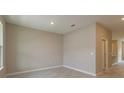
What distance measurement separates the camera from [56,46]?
5.75 m

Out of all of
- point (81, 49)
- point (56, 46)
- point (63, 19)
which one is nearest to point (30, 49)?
point (56, 46)

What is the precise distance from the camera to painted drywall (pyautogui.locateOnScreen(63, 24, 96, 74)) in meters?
4.15

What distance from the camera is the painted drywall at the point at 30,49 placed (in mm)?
4211

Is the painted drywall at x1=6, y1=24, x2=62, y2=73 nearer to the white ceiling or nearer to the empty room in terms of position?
the empty room

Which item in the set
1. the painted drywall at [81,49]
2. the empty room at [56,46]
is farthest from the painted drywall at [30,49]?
the painted drywall at [81,49]

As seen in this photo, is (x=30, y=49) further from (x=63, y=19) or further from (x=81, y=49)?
(x=81, y=49)

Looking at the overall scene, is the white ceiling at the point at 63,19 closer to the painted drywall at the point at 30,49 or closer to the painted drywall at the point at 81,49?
the painted drywall at the point at 81,49

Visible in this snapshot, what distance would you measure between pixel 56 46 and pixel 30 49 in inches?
60.9

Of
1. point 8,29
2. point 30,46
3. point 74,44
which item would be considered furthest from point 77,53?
point 8,29

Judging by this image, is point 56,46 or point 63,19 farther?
point 56,46

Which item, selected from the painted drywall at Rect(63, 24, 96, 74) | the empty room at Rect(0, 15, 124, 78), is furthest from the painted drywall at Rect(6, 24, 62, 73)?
the painted drywall at Rect(63, 24, 96, 74)
